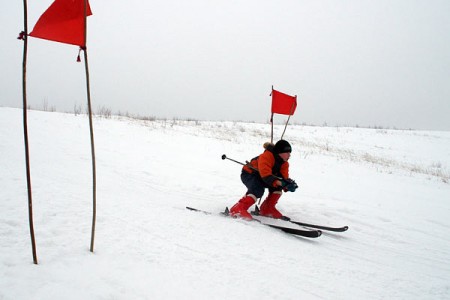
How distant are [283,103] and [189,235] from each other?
4.42 metres

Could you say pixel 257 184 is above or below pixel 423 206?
above

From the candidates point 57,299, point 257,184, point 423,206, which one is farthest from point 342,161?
point 57,299

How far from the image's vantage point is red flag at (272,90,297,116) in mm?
6578

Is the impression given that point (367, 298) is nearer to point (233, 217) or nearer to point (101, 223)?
point (233, 217)

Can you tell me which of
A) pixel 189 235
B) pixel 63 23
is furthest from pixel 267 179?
pixel 63 23

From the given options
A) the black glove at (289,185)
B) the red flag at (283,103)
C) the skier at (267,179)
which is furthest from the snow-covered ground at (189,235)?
the red flag at (283,103)

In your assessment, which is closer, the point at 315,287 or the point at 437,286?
the point at 315,287

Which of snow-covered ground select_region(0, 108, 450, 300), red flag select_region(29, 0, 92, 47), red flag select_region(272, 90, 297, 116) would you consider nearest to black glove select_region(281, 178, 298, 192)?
snow-covered ground select_region(0, 108, 450, 300)

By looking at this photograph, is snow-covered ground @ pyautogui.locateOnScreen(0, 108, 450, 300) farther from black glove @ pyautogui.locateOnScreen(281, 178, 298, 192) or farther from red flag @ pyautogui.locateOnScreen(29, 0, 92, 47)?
red flag @ pyautogui.locateOnScreen(29, 0, 92, 47)

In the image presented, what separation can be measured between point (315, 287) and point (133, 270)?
171 cm

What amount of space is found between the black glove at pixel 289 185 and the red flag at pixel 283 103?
7.73ft

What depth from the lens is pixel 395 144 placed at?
1844 centimetres

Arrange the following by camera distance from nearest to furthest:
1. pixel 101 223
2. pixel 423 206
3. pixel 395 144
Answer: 1. pixel 101 223
2. pixel 423 206
3. pixel 395 144

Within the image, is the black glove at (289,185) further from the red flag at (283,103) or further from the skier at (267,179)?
the red flag at (283,103)
